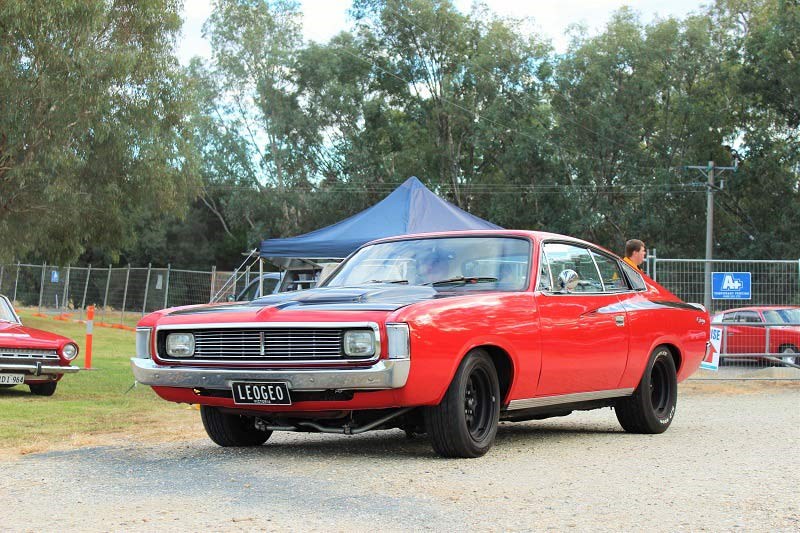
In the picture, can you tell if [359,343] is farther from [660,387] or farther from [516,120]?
[516,120]

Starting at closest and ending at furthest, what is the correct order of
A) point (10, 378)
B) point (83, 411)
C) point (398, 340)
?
point (398, 340) → point (83, 411) → point (10, 378)

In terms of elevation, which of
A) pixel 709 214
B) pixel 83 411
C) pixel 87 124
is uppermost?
pixel 87 124

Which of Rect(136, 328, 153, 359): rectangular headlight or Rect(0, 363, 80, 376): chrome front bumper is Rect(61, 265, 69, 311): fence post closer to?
Rect(0, 363, 80, 376): chrome front bumper

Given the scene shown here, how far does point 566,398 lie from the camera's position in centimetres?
834

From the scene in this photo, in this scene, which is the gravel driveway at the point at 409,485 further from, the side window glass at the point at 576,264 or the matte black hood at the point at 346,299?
the side window glass at the point at 576,264

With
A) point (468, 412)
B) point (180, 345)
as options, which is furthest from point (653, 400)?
point (180, 345)

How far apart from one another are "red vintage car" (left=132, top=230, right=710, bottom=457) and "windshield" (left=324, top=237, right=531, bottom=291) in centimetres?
1

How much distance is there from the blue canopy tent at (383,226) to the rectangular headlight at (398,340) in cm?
1050

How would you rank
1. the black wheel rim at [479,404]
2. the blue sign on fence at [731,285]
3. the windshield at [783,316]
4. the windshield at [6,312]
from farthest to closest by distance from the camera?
the windshield at [783,316]
the blue sign on fence at [731,285]
the windshield at [6,312]
the black wheel rim at [479,404]

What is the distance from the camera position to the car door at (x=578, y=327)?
8.05m

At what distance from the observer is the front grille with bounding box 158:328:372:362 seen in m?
6.82

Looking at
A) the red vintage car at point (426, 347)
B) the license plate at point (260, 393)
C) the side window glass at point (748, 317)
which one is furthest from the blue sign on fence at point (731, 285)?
the license plate at point (260, 393)

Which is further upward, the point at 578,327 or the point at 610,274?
the point at 610,274

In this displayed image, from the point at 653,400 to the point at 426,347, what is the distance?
12.1ft
